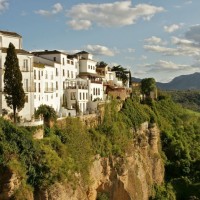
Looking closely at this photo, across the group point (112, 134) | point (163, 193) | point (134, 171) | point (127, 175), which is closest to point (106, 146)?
point (112, 134)

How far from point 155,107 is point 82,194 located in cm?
4135

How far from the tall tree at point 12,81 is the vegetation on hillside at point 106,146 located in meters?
4.46

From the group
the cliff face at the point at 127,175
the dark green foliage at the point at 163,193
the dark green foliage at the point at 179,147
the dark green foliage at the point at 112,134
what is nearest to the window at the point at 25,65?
the dark green foliage at the point at 112,134

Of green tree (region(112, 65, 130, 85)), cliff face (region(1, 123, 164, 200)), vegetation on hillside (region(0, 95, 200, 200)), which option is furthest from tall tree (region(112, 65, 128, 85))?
cliff face (region(1, 123, 164, 200))

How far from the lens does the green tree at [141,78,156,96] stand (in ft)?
272

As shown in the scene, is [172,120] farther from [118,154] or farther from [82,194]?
[82,194]

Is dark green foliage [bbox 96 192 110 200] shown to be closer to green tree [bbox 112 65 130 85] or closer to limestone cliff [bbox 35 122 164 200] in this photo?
limestone cliff [bbox 35 122 164 200]

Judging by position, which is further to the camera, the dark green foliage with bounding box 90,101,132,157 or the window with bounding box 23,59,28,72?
the dark green foliage with bounding box 90,101,132,157

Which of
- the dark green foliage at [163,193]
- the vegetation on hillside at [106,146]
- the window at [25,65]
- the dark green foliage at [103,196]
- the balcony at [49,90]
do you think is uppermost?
the window at [25,65]

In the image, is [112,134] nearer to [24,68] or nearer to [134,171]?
[134,171]

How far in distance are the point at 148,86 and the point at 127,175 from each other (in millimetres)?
31961

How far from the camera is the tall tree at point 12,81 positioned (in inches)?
1583

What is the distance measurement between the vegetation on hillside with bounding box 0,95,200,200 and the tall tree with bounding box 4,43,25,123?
4457mm

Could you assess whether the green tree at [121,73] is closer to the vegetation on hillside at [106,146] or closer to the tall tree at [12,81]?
the vegetation on hillside at [106,146]
